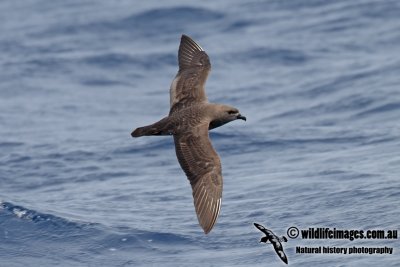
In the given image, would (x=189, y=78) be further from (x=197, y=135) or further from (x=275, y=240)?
(x=275, y=240)

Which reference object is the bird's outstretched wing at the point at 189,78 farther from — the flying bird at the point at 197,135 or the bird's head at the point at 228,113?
the bird's head at the point at 228,113

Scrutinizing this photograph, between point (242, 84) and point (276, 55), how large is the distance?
1377 millimetres

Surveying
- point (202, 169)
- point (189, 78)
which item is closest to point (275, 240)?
point (202, 169)

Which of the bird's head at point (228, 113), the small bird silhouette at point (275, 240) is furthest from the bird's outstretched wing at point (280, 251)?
the bird's head at point (228, 113)

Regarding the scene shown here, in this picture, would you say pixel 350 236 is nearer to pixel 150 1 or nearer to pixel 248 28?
pixel 248 28

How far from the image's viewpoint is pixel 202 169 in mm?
11438

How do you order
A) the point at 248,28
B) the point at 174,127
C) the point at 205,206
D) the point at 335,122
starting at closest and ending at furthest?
the point at 205,206 < the point at 174,127 < the point at 335,122 < the point at 248,28

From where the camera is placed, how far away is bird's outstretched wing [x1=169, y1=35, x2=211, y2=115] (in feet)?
41.8

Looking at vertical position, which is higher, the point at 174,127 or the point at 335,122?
the point at 174,127

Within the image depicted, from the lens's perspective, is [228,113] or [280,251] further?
[228,113]

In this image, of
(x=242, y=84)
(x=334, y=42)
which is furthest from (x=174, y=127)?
(x=334, y=42)

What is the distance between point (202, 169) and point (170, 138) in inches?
243

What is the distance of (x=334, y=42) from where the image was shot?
2133cm

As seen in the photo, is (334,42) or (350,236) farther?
(334,42)
